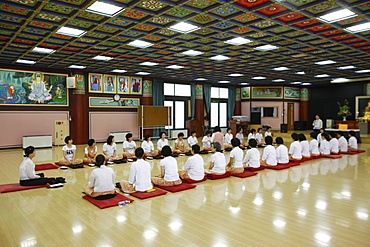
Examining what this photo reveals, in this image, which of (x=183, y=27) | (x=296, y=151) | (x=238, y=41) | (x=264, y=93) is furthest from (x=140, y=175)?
(x=264, y=93)

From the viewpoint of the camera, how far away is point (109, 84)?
14.1 meters

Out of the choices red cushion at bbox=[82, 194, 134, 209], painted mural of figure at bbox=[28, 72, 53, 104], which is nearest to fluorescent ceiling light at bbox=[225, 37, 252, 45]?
red cushion at bbox=[82, 194, 134, 209]

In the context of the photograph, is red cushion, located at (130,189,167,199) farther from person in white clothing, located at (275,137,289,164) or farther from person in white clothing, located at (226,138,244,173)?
person in white clothing, located at (275,137,289,164)

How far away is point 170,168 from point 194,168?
0.63 meters

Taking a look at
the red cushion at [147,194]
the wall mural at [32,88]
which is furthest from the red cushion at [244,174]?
the wall mural at [32,88]

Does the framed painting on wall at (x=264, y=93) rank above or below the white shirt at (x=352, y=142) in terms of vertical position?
above

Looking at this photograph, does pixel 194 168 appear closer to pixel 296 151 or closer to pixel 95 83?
pixel 296 151

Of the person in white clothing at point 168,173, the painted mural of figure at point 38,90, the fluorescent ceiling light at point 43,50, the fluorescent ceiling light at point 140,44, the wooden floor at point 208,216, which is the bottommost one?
the wooden floor at point 208,216

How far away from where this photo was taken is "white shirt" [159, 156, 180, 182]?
18.3ft

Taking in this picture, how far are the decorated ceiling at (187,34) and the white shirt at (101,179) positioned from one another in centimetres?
322

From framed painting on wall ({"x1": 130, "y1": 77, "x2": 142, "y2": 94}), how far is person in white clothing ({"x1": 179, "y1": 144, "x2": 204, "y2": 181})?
379 inches

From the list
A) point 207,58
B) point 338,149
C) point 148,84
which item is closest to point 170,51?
point 207,58

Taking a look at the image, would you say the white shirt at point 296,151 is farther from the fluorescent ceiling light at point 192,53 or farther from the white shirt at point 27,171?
the white shirt at point 27,171

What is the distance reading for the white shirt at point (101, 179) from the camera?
4.72m
